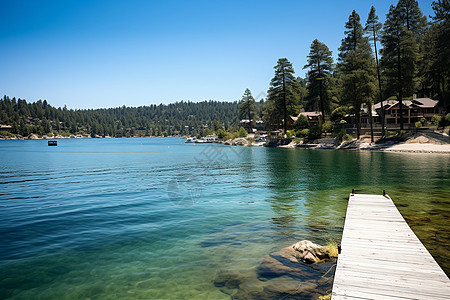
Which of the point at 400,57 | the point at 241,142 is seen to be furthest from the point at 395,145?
the point at 241,142

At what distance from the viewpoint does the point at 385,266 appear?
8.19 m

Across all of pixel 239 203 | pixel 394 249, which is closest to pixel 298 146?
pixel 239 203

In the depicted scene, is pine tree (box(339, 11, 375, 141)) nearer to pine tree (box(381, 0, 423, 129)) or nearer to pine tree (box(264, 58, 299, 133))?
pine tree (box(381, 0, 423, 129))

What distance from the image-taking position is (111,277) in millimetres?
9680

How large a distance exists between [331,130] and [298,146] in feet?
37.1

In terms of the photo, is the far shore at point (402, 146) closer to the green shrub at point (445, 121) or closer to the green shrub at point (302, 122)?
the green shrub at point (445, 121)

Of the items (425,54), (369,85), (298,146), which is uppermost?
(425,54)

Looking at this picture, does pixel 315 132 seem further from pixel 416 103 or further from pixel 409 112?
pixel 416 103

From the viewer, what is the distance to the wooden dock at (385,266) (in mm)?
6785

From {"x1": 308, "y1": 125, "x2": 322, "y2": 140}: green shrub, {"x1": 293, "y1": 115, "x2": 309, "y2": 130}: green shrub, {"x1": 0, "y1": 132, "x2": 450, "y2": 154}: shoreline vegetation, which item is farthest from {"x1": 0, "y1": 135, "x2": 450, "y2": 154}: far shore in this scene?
{"x1": 293, "y1": 115, "x2": 309, "y2": 130}: green shrub

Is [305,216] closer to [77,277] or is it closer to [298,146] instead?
[77,277]

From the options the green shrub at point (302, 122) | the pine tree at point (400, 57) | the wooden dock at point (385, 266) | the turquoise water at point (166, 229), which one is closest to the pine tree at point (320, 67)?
the green shrub at point (302, 122)

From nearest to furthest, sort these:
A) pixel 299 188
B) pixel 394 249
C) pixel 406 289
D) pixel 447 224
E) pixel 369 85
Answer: pixel 406 289 → pixel 394 249 → pixel 447 224 → pixel 299 188 → pixel 369 85

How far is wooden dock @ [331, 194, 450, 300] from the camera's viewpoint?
6.79 meters
